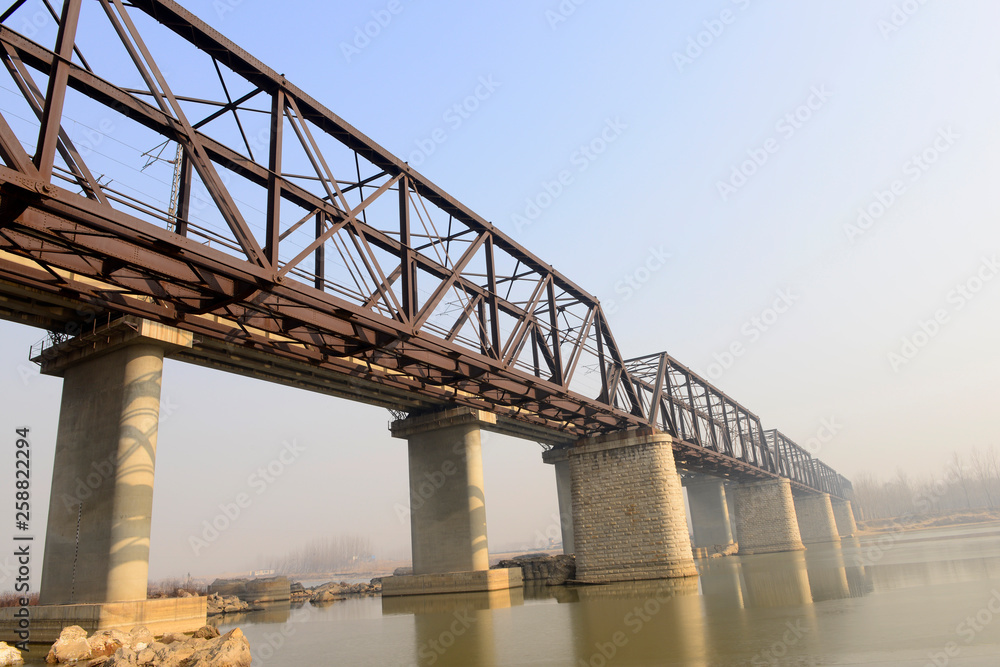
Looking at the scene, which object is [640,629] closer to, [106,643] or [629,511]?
[106,643]

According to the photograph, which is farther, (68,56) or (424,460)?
(424,460)

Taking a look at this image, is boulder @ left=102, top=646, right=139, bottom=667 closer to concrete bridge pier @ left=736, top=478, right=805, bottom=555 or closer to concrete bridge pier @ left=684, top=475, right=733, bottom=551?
concrete bridge pier @ left=736, top=478, right=805, bottom=555

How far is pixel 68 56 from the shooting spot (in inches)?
475

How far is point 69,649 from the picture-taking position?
603 inches

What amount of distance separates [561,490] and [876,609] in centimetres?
4707

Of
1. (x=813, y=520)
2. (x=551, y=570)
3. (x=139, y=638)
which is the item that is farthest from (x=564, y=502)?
(x=813, y=520)

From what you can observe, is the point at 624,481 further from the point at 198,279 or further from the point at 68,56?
the point at 68,56

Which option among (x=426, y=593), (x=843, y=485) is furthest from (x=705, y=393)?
(x=843, y=485)

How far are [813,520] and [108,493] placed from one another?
12243 cm

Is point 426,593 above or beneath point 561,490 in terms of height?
beneath

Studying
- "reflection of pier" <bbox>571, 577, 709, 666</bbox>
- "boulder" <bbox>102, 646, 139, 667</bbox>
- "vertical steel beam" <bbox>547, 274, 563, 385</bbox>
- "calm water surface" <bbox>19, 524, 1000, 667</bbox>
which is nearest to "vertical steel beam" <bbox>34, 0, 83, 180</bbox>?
"boulder" <bbox>102, 646, 139, 667</bbox>

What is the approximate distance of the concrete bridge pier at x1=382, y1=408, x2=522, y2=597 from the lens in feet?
118

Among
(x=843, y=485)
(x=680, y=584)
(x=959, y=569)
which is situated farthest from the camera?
(x=843, y=485)

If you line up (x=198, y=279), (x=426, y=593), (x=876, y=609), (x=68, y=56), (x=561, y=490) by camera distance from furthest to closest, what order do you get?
(x=561, y=490), (x=426, y=593), (x=876, y=609), (x=198, y=279), (x=68, y=56)
